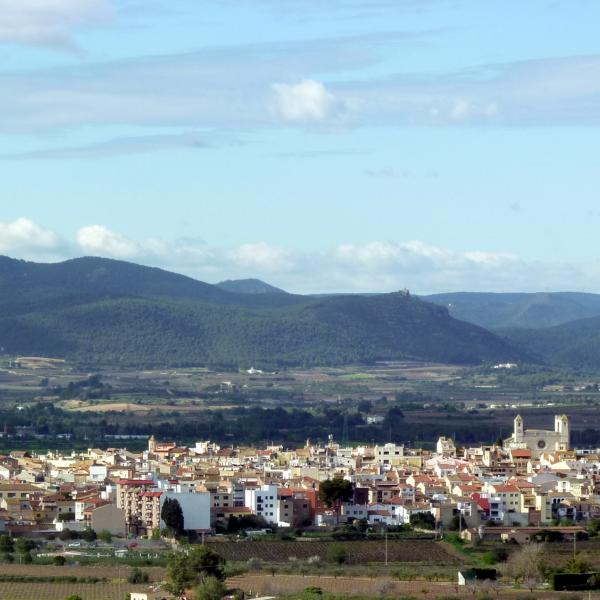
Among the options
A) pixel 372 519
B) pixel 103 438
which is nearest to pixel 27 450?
pixel 103 438

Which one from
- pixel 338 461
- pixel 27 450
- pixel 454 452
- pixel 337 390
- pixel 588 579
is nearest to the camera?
pixel 588 579

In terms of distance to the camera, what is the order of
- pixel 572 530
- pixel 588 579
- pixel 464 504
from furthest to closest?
pixel 464 504, pixel 572 530, pixel 588 579

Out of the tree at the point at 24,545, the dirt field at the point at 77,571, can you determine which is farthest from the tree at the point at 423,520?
the dirt field at the point at 77,571

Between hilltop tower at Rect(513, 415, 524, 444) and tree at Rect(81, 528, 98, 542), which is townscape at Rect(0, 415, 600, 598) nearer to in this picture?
tree at Rect(81, 528, 98, 542)

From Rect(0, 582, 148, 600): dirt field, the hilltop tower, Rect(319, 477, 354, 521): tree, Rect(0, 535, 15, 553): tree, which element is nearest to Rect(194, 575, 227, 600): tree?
Rect(0, 582, 148, 600): dirt field

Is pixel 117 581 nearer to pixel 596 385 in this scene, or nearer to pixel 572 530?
pixel 572 530
